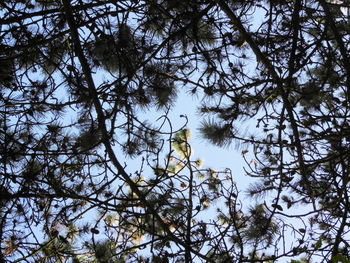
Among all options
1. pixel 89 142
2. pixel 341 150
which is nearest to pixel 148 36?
pixel 89 142

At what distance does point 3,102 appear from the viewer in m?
2.88

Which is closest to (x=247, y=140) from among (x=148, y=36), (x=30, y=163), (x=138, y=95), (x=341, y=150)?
(x=341, y=150)

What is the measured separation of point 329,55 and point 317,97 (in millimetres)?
311

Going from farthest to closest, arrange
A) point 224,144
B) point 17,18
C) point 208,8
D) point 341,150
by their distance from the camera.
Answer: point 224,144 → point 208,8 → point 341,150 → point 17,18

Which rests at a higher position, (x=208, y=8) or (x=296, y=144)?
(x=208, y=8)

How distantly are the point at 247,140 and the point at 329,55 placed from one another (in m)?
0.87

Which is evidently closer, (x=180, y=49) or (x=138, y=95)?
(x=138, y=95)

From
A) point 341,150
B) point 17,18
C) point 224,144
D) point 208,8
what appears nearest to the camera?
point 17,18

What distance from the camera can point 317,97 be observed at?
114 inches

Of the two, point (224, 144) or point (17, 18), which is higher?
point (17, 18)

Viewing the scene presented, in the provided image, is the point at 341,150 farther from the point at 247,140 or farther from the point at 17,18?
the point at 17,18

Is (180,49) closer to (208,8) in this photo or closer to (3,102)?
(208,8)

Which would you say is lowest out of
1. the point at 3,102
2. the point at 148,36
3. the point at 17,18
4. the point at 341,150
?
the point at 341,150

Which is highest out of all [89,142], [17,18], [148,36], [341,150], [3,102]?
[148,36]
